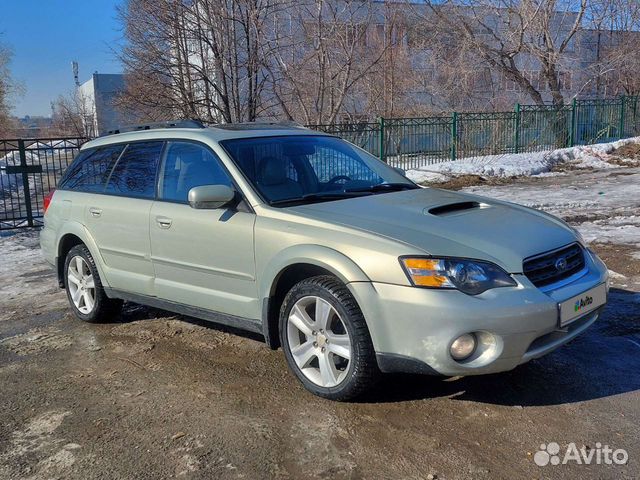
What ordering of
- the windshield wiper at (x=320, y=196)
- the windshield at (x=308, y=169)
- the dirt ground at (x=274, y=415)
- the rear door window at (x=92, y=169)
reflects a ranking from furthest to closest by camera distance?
the rear door window at (x=92, y=169)
the windshield at (x=308, y=169)
the windshield wiper at (x=320, y=196)
the dirt ground at (x=274, y=415)

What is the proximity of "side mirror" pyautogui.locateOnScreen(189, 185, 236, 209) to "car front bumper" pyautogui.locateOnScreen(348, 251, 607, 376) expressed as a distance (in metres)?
1.18

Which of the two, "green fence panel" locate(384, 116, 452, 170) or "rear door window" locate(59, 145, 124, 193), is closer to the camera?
"rear door window" locate(59, 145, 124, 193)

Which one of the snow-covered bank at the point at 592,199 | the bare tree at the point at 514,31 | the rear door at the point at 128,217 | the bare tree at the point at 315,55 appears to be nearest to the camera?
the rear door at the point at 128,217

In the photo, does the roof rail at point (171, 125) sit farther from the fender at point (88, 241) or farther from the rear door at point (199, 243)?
the fender at point (88, 241)

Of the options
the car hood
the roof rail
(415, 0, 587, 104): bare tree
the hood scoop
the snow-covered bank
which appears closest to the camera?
the car hood

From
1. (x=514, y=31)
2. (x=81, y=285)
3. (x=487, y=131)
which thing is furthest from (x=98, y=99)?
(x=81, y=285)

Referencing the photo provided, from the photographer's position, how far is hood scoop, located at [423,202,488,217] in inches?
154

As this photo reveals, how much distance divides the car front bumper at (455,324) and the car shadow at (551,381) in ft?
1.55

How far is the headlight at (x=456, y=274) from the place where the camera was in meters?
3.28

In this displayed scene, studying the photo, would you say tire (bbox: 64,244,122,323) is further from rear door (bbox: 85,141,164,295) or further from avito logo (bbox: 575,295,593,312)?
avito logo (bbox: 575,295,593,312)

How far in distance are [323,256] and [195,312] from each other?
1.37m

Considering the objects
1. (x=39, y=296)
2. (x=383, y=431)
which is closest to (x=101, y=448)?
(x=383, y=431)

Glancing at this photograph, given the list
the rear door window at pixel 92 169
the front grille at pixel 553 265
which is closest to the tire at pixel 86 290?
the rear door window at pixel 92 169

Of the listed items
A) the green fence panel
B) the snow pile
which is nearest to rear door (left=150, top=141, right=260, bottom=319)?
the snow pile
